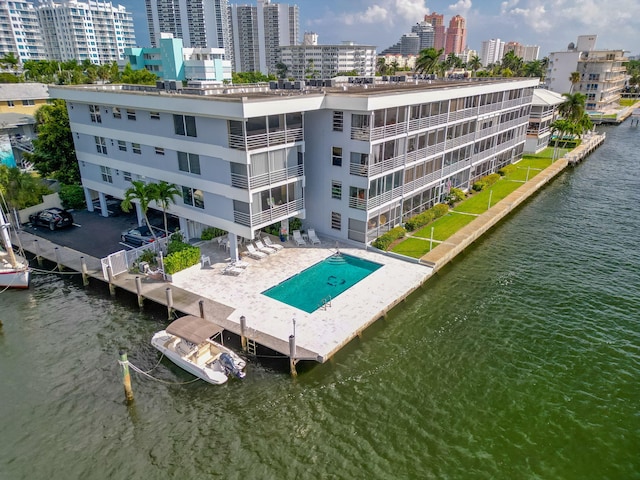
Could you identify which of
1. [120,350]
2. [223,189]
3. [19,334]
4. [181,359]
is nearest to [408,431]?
[181,359]

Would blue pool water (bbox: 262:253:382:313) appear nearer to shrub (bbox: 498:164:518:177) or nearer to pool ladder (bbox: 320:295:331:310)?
pool ladder (bbox: 320:295:331:310)

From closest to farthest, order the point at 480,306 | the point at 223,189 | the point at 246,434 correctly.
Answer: the point at 246,434, the point at 480,306, the point at 223,189

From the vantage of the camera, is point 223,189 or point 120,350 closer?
point 120,350

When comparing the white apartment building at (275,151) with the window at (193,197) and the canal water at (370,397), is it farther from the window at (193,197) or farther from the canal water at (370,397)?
the canal water at (370,397)

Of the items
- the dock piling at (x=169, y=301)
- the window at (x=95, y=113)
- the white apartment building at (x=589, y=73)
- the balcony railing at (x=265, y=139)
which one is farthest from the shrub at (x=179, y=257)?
the white apartment building at (x=589, y=73)

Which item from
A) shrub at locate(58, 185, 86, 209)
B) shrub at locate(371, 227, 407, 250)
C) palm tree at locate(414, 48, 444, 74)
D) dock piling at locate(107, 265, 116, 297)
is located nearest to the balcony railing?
shrub at locate(371, 227, 407, 250)

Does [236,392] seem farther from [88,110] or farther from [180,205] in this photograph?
[88,110]

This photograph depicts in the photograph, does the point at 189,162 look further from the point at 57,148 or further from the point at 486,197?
the point at 486,197
